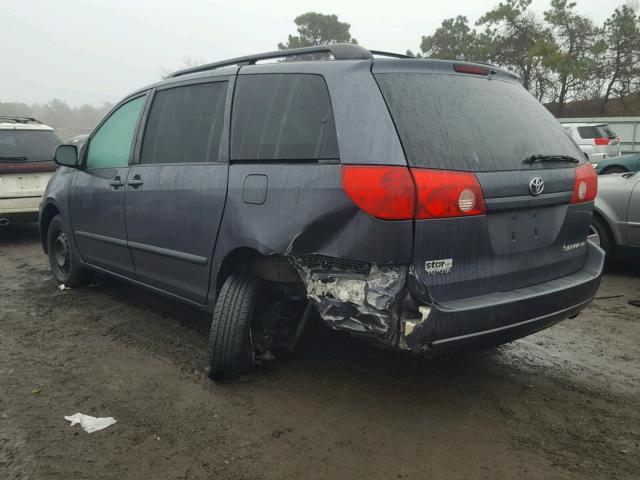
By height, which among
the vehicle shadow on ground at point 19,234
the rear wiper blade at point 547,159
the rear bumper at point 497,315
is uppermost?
the rear wiper blade at point 547,159

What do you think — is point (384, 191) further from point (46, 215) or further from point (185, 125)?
point (46, 215)

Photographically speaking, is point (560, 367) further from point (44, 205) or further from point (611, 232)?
point (44, 205)

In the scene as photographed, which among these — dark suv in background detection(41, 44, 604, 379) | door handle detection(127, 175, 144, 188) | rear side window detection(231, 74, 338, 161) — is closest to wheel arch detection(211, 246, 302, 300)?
dark suv in background detection(41, 44, 604, 379)

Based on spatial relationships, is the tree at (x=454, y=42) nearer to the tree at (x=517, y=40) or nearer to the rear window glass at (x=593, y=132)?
the tree at (x=517, y=40)

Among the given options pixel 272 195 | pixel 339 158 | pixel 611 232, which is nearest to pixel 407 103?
pixel 339 158

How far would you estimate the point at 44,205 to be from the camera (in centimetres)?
557

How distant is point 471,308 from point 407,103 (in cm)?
101

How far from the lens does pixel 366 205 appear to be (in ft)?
8.29

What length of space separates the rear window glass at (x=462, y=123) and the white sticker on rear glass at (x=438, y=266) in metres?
0.43

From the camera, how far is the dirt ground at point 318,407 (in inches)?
98.9

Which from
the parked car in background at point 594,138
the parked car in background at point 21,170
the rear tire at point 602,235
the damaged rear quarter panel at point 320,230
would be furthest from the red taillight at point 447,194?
the parked car in background at point 594,138

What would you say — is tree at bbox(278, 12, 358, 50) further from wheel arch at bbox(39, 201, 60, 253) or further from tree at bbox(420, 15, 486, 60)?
wheel arch at bbox(39, 201, 60, 253)

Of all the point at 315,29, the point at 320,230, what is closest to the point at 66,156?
the point at 320,230

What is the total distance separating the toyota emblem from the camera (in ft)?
9.27
